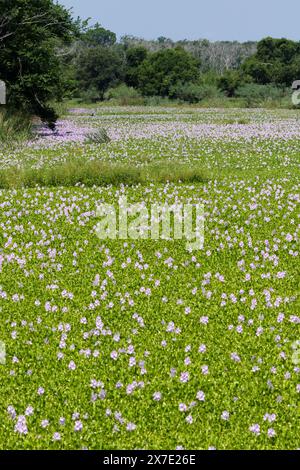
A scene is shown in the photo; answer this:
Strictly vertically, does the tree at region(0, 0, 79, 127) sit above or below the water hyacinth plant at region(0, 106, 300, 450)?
above

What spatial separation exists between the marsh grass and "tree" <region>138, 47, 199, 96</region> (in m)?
62.2

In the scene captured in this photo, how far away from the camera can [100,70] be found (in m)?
84.8

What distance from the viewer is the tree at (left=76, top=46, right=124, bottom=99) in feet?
278

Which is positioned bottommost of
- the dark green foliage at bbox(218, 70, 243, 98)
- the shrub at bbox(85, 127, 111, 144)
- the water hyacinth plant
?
the water hyacinth plant

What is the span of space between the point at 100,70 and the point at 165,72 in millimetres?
11296

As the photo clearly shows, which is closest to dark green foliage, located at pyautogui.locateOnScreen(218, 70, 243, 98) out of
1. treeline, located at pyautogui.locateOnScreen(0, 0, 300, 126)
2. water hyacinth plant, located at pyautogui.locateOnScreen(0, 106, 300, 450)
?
treeline, located at pyautogui.locateOnScreen(0, 0, 300, 126)

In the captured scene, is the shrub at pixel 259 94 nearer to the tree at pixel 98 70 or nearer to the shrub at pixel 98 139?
the tree at pixel 98 70

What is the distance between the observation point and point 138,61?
91.7 meters

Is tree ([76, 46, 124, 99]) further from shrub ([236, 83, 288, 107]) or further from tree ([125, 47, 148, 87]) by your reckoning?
shrub ([236, 83, 288, 107])

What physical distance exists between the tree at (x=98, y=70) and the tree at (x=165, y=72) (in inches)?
215

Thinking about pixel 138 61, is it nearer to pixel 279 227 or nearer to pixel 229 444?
pixel 279 227

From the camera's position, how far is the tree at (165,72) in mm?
77312

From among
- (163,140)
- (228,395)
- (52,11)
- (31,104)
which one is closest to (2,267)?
(228,395)

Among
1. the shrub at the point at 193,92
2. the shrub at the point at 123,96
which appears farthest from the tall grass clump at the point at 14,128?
the shrub at the point at 193,92
